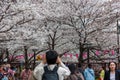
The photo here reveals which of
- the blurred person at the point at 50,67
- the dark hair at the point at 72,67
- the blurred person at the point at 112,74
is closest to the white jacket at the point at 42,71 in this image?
the blurred person at the point at 50,67

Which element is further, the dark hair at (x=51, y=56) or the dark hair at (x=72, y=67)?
the dark hair at (x=72, y=67)

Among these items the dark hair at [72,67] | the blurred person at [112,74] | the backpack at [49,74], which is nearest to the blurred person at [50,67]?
the backpack at [49,74]

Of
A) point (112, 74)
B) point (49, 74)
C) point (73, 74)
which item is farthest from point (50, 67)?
point (112, 74)

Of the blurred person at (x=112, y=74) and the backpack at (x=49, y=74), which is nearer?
the backpack at (x=49, y=74)

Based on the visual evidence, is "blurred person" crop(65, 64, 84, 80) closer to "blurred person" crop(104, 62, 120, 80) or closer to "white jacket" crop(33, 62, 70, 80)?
"blurred person" crop(104, 62, 120, 80)

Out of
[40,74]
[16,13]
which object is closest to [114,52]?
[16,13]

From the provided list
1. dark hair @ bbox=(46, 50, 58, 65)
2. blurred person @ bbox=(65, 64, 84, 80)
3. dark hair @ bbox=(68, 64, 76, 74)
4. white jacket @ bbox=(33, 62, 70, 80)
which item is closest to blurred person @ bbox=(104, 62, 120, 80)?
blurred person @ bbox=(65, 64, 84, 80)

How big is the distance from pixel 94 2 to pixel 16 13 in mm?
7747

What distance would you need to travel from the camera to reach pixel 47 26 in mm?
24422

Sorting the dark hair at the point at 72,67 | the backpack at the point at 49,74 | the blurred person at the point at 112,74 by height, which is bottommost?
the blurred person at the point at 112,74

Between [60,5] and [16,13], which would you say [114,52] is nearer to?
[60,5]

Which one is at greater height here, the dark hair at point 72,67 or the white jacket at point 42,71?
the white jacket at point 42,71

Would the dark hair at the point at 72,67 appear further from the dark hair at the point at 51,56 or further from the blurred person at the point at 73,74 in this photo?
the dark hair at the point at 51,56

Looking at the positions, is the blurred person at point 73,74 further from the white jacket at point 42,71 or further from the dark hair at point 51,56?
the dark hair at point 51,56
